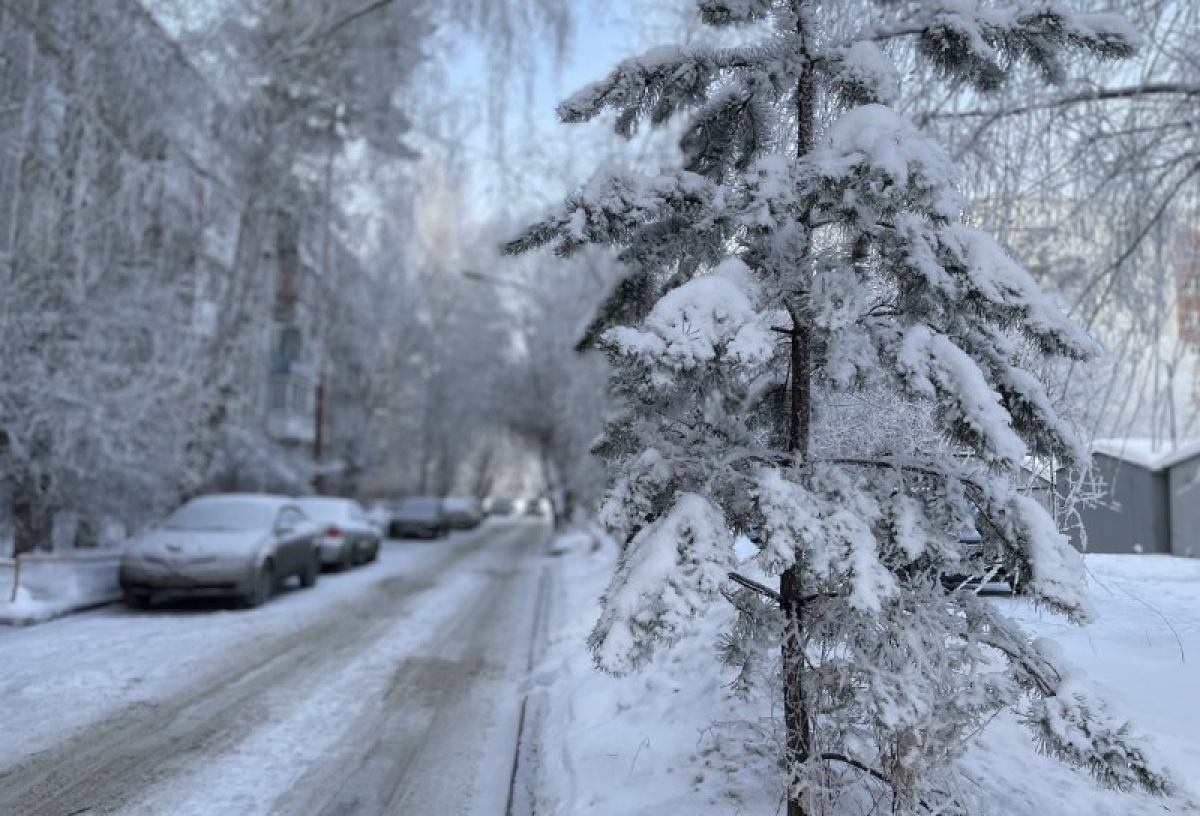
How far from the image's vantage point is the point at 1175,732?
14.0 feet

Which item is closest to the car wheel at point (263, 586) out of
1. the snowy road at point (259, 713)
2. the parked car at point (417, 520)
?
the snowy road at point (259, 713)

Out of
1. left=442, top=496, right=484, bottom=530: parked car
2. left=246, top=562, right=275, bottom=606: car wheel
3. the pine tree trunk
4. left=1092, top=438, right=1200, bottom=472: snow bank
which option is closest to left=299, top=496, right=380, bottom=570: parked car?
left=246, top=562, right=275, bottom=606: car wheel

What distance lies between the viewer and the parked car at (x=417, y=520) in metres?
32.5

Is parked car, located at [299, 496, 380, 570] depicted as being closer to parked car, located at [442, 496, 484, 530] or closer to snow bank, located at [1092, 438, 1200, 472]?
snow bank, located at [1092, 438, 1200, 472]

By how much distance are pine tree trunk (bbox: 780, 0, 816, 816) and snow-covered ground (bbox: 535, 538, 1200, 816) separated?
2.03ft

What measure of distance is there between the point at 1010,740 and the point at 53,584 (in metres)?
11.0

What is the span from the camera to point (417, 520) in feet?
106

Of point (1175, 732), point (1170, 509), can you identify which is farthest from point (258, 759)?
point (1170, 509)

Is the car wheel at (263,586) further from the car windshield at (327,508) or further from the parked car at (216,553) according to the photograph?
the car windshield at (327,508)

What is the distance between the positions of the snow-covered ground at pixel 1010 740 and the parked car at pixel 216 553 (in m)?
7.05

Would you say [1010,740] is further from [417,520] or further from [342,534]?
[417,520]

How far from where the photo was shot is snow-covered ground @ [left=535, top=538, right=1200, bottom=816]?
409cm

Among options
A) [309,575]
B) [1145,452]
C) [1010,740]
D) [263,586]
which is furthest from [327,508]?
[1010,740]

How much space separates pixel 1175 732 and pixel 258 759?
16.5 feet
